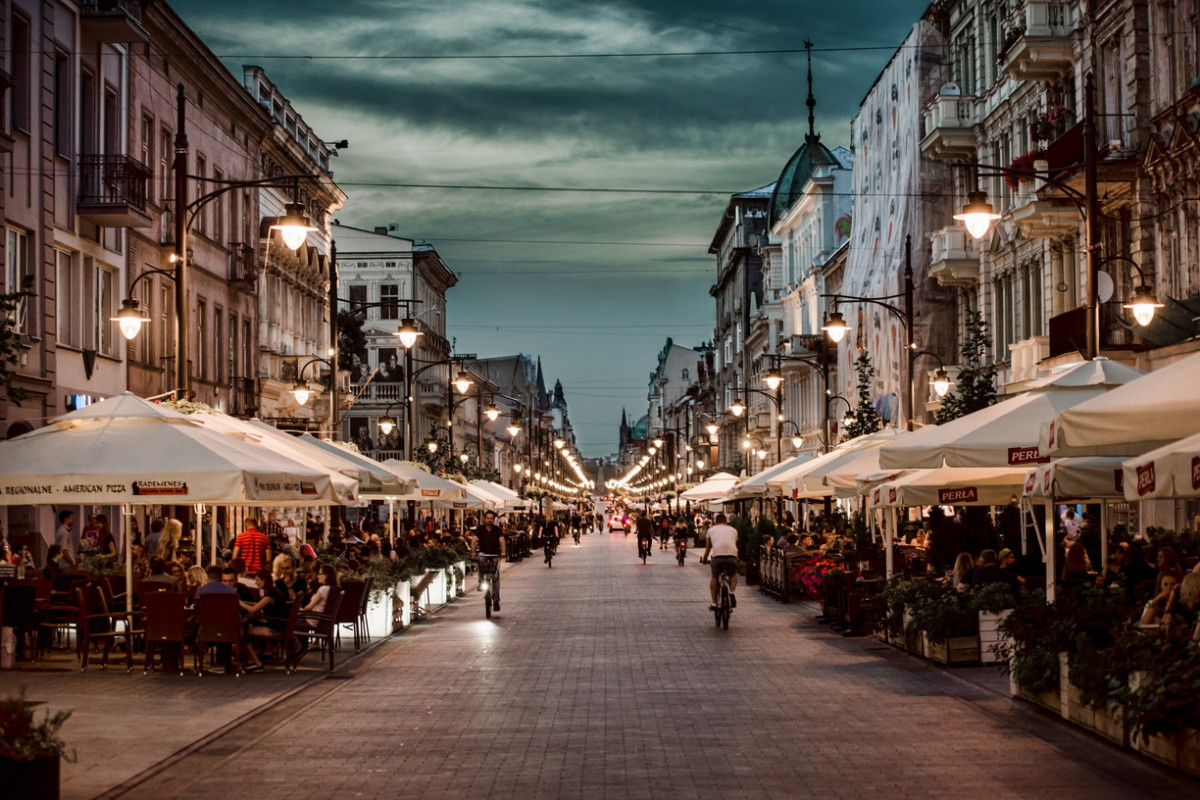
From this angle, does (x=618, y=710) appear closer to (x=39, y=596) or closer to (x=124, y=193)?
(x=39, y=596)

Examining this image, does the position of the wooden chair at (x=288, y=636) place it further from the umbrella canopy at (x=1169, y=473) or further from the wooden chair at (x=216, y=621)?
the umbrella canopy at (x=1169, y=473)

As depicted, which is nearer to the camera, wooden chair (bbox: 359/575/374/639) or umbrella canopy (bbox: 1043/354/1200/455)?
umbrella canopy (bbox: 1043/354/1200/455)

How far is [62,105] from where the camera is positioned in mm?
32406

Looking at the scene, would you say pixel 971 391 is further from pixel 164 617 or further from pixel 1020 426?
pixel 164 617

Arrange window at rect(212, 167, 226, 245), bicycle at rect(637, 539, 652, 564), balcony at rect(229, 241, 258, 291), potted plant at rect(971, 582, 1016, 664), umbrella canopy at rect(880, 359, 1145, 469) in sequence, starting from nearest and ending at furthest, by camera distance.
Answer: umbrella canopy at rect(880, 359, 1145, 469) → potted plant at rect(971, 582, 1016, 664) → window at rect(212, 167, 226, 245) → balcony at rect(229, 241, 258, 291) → bicycle at rect(637, 539, 652, 564)

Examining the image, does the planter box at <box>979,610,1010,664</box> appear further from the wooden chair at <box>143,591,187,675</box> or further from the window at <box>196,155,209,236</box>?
the window at <box>196,155,209,236</box>

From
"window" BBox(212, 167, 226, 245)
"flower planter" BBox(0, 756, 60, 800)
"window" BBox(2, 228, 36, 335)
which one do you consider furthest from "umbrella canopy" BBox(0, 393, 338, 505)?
"window" BBox(212, 167, 226, 245)

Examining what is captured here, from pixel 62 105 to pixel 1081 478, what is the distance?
22963 millimetres

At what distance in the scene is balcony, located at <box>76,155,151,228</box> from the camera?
109 ft

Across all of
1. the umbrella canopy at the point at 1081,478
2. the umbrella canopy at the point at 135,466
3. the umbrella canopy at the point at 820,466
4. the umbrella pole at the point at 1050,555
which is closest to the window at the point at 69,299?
the umbrella canopy at the point at 135,466

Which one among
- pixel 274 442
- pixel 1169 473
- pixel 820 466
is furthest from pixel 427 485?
pixel 1169 473

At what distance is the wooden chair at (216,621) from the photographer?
1872 cm

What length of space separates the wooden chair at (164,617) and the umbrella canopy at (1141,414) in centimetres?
949

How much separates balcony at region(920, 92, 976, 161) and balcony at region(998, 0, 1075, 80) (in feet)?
30.1
